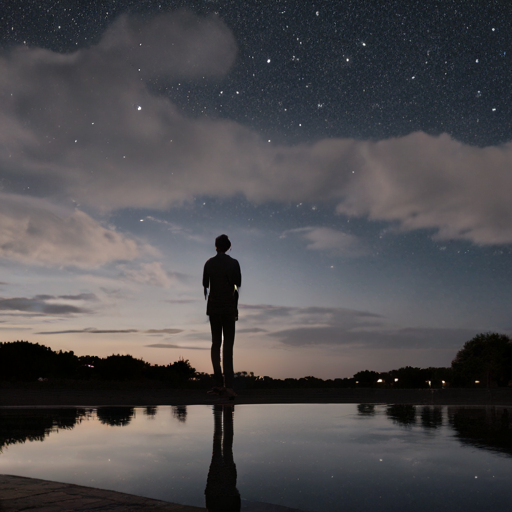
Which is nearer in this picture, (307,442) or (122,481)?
(122,481)

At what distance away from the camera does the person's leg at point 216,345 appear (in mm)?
7086

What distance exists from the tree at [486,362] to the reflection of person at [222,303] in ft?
222

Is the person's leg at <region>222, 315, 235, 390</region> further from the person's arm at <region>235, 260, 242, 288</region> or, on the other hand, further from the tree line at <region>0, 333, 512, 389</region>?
the tree line at <region>0, 333, 512, 389</region>

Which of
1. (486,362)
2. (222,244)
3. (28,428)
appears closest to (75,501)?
(222,244)

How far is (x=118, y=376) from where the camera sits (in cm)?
6481

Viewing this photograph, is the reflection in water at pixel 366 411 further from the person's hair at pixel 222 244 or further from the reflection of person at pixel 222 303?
the person's hair at pixel 222 244

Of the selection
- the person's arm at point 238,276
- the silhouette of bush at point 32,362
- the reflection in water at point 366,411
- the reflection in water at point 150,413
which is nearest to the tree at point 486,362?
the silhouette of bush at point 32,362

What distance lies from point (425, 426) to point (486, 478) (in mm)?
3495

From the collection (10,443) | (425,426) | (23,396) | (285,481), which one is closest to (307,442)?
(285,481)

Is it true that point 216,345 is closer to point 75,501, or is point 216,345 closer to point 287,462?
point 287,462

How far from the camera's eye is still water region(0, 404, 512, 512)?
312 cm

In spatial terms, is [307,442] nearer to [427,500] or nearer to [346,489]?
[346,489]

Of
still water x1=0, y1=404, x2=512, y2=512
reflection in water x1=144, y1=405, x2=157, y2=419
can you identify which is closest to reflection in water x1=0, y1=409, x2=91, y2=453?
still water x1=0, y1=404, x2=512, y2=512

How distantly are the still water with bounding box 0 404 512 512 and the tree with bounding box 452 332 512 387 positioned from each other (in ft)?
218
